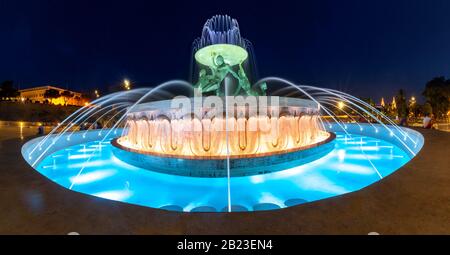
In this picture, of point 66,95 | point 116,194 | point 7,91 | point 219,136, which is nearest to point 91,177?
point 116,194

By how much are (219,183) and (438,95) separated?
40373 millimetres

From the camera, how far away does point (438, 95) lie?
105 ft

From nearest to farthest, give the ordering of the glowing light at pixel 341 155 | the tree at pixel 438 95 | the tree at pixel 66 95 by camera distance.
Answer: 1. the glowing light at pixel 341 155
2. the tree at pixel 438 95
3. the tree at pixel 66 95

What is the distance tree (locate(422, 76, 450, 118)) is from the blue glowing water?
1303 inches

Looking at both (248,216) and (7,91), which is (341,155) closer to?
(248,216)

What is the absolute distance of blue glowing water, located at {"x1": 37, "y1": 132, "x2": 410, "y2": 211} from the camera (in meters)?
5.10

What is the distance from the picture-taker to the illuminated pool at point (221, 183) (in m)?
5.09

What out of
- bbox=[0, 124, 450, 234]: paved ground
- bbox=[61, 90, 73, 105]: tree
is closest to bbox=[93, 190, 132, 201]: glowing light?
bbox=[0, 124, 450, 234]: paved ground

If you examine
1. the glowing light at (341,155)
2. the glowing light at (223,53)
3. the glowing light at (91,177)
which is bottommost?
the glowing light at (91,177)

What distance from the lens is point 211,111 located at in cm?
835

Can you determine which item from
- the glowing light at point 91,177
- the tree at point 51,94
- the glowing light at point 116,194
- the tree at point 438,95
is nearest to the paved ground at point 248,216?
the glowing light at point 116,194

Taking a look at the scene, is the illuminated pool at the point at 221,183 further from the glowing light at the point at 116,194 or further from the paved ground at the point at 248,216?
the paved ground at the point at 248,216

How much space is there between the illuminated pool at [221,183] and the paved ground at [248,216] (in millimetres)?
1565

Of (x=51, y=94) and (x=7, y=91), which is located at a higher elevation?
(x=51, y=94)
